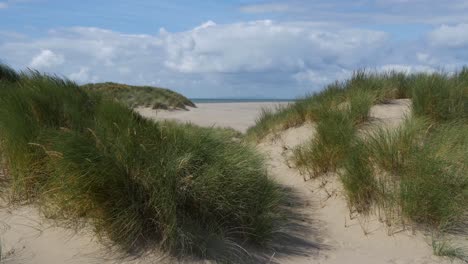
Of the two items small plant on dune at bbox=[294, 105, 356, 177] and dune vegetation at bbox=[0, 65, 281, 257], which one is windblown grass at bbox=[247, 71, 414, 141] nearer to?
small plant on dune at bbox=[294, 105, 356, 177]

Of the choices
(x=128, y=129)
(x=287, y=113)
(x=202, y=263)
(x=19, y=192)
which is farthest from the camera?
(x=287, y=113)

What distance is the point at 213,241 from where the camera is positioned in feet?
15.1

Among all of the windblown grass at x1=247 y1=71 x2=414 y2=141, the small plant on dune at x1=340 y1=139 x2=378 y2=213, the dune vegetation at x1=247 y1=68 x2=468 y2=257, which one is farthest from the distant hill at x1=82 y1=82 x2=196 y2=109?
the small plant on dune at x1=340 y1=139 x2=378 y2=213

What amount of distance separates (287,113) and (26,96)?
5.98 m

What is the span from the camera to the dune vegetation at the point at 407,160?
18.0 ft

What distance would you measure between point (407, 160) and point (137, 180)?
3.34 m

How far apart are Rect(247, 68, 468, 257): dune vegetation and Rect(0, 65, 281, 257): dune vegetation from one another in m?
1.30

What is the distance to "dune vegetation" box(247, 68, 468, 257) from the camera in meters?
5.48

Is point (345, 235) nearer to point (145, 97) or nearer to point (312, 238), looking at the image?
point (312, 238)

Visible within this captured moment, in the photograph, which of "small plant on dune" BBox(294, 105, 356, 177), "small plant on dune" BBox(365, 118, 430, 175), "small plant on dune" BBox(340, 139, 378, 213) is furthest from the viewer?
"small plant on dune" BBox(294, 105, 356, 177)

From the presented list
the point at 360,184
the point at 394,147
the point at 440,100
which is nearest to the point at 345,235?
the point at 360,184

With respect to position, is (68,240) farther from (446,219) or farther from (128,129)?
(446,219)

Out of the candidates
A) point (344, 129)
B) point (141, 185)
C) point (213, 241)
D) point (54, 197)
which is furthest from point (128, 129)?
point (344, 129)

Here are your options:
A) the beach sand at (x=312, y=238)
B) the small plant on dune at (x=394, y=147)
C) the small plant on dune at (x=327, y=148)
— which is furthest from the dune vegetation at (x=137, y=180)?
the small plant on dune at (x=327, y=148)
